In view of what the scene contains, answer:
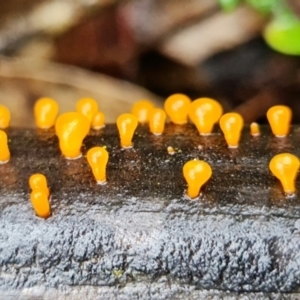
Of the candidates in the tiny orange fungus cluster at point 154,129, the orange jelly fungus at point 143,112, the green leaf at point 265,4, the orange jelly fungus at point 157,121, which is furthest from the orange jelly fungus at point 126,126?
the green leaf at point 265,4

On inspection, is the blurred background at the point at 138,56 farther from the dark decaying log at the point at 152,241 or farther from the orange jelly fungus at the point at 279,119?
the dark decaying log at the point at 152,241

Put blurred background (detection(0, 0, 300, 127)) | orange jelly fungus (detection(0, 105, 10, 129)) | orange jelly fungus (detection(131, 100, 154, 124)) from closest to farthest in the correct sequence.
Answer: orange jelly fungus (detection(0, 105, 10, 129)), orange jelly fungus (detection(131, 100, 154, 124)), blurred background (detection(0, 0, 300, 127))

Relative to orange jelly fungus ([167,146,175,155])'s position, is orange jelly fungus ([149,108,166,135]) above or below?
above

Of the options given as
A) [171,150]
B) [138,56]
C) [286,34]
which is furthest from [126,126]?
[138,56]

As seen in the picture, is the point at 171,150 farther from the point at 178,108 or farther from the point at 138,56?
the point at 138,56

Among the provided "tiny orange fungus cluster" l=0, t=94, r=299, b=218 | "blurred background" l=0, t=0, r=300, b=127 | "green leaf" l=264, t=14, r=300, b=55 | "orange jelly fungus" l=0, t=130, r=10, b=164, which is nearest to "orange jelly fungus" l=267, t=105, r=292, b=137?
"tiny orange fungus cluster" l=0, t=94, r=299, b=218

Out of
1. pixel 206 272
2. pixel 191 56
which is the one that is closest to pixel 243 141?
pixel 206 272

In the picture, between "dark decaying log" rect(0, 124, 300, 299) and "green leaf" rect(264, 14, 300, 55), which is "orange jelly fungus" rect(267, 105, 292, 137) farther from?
"green leaf" rect(264, 14, 300, 55)
